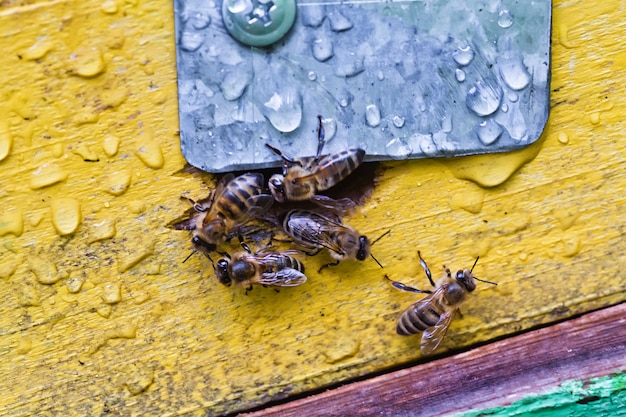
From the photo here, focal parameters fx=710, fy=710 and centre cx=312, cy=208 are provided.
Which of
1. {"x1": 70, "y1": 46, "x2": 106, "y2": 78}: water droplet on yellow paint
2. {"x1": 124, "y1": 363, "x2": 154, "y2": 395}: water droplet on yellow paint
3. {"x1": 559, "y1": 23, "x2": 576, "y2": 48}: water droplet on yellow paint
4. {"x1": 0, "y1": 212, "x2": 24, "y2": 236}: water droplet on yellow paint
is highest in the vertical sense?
{"x1": 559, "y1": 23, "x2": 576, "y2": 48}: water droplet on yellow paint

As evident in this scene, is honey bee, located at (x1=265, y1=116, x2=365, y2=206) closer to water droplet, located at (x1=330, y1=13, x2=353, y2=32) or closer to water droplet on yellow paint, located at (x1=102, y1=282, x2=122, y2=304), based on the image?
water droplet, located at (x1=330, y1=13, x2=353, y2=32)

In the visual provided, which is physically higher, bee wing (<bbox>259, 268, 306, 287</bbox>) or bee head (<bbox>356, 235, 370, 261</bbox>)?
bee head (<bbox>356, 235, 370, 261</bbox>)

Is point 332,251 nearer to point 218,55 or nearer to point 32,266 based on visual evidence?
point 218,55

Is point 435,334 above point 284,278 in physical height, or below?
below

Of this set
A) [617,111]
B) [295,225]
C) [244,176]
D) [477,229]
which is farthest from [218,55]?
[617,111]

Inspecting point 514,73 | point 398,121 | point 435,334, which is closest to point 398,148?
point 398,121

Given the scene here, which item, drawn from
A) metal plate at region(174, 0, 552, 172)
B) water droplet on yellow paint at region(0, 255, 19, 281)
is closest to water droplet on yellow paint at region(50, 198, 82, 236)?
water droplet on yellow paint at region(0, 255, 19, 281)

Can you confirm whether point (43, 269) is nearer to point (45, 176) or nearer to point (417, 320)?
point (45, 176)
